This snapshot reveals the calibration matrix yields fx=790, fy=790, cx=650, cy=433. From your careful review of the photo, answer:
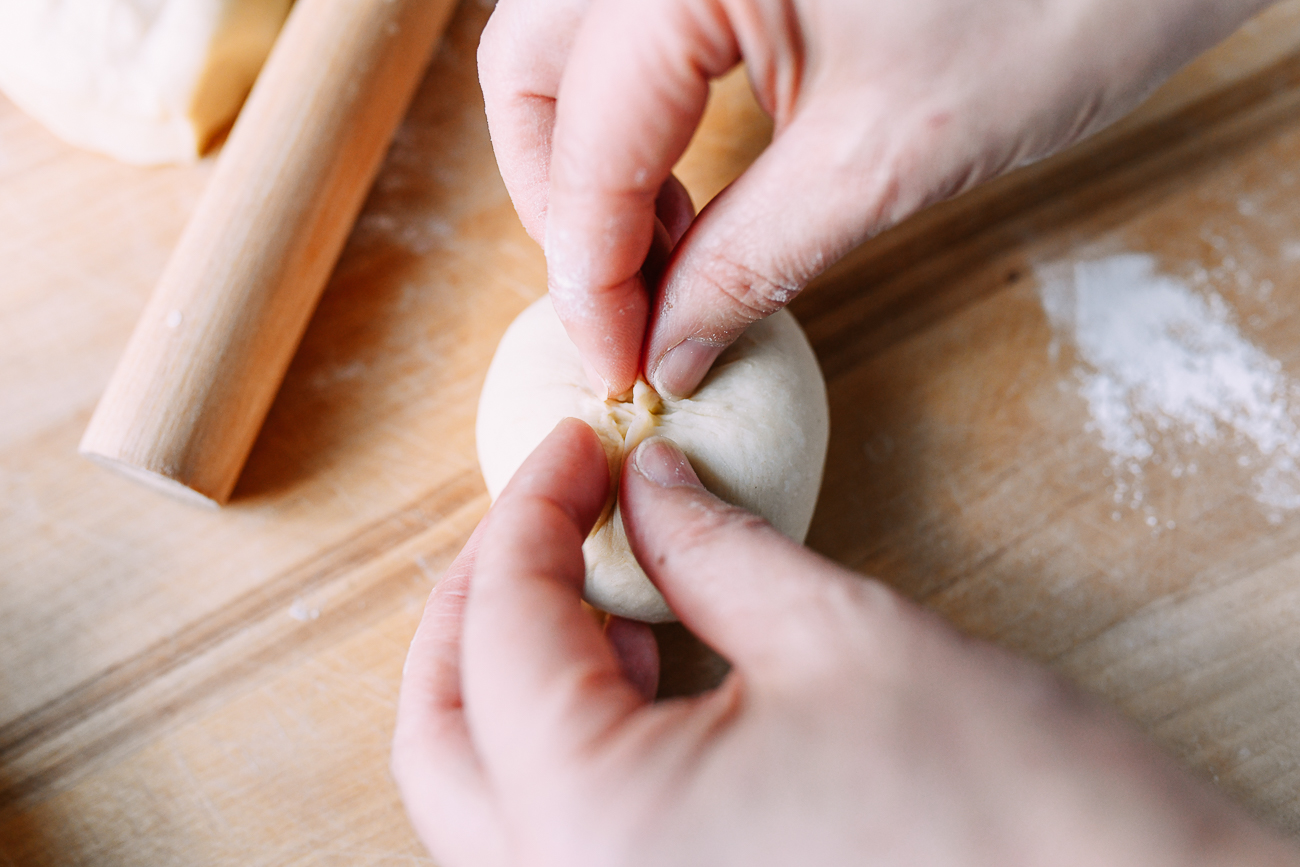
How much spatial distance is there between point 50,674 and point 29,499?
0.26 metres

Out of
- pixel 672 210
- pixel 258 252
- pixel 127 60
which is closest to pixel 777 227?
pixel 672 210

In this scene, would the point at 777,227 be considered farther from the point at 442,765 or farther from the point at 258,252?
the point at 258,252

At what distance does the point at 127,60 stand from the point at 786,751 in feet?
4.46

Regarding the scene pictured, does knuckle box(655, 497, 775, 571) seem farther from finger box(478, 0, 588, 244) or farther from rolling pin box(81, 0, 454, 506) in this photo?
rolling pin box(81, 0, 454, 506)

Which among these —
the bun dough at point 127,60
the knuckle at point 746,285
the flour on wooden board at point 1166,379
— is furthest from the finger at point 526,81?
the flour on wooden board at point 1166,379

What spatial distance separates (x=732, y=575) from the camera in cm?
64

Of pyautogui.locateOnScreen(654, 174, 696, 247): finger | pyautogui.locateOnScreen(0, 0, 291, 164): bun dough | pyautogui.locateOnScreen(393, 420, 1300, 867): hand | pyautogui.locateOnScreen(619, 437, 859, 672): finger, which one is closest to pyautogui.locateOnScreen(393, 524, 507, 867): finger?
pyautogui.locateOnScreen(393, 420, 1300, 867): hand

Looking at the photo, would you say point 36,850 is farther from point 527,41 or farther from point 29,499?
point 527,41

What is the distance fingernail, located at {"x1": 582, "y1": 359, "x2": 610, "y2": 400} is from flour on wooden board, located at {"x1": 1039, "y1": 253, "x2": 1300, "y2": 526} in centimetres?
75

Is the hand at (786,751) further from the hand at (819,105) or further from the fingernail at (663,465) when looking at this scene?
the hand at (819,105)

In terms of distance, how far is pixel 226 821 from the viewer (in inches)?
41.9

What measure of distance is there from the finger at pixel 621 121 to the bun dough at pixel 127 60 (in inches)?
33.4

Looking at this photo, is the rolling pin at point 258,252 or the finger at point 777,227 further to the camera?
the rolling pin at point 258,252

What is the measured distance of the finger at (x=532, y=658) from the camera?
0.58 metres
